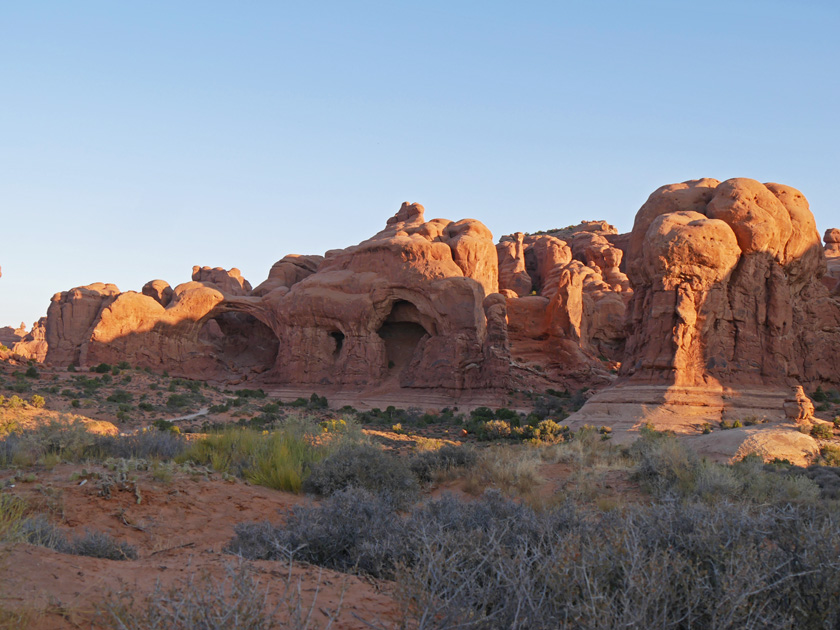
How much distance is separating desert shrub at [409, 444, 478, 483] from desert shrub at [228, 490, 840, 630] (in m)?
7.72

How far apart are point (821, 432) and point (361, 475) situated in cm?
1436

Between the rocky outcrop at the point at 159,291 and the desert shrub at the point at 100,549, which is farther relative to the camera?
the rocky outcrop at the point at 159,291

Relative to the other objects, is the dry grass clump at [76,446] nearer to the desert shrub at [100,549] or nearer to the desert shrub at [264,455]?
the desert shrub at [264,455]

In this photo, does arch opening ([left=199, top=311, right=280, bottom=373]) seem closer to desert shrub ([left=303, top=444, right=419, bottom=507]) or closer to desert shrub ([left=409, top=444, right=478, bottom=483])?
desert shrub ([left=409, top=444, right=478, bottom=483])

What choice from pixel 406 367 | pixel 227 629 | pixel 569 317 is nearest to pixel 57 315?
pixel 406 367

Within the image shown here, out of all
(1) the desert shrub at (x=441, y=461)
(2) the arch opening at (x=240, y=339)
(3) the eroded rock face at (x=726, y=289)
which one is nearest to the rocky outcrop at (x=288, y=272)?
(2) the arch opening at (x=240, y=339)

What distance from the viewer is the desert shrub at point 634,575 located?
360cm

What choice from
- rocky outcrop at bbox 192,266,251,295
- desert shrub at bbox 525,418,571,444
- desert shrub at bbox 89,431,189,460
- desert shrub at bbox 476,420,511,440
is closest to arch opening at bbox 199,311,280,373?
rocky outcrop at bbox 192,266,251,295

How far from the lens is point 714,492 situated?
9789mm

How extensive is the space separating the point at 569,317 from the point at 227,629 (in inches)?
1447

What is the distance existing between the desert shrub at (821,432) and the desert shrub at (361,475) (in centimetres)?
1307

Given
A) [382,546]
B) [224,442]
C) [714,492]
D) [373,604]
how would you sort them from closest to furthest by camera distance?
[373,604] → [382,546] → [714,492] → [224,442]

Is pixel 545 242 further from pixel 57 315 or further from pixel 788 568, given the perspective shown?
pixel 788 568

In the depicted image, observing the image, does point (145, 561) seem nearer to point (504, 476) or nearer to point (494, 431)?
point (504, 476)
